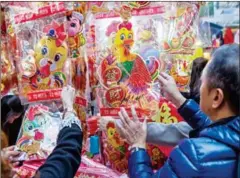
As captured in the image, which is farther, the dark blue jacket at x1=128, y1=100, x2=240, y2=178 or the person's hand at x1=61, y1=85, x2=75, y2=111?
the person's hand at x1=61, y1=85, x2=75, y2=111

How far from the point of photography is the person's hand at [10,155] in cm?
112

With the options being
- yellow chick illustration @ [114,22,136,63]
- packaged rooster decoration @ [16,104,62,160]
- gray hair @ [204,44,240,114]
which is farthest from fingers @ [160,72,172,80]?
packaged rooster decoration @ [16,104,62,160]

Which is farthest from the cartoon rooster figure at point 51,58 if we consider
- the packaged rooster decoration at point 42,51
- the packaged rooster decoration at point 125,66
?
the packaged rooster decoration at point 125,66

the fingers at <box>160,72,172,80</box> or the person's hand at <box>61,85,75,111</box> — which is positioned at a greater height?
the fingers at <box>160,72,172,80</box>

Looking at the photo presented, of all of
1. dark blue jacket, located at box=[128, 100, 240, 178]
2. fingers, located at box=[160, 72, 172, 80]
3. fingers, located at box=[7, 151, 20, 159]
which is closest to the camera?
dark blue jacket, located at box=[128, 100, 240, 178]

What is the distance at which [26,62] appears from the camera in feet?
4.21

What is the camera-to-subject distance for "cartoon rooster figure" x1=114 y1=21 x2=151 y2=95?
1286mm

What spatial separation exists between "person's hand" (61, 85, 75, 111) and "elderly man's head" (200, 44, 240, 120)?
37 cm

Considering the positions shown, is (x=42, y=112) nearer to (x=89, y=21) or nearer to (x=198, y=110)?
(x=89, y=21)

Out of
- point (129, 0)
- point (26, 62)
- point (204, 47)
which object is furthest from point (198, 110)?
point (26, 62)

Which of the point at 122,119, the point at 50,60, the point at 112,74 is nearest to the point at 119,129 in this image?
the point at 122,119

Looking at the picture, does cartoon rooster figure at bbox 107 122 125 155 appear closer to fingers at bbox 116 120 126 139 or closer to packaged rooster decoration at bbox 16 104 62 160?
fingers at bbox 116 120 126 139

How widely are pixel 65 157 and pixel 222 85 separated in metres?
0.42

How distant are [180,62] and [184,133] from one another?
0.68 feet
